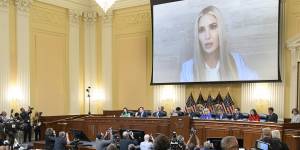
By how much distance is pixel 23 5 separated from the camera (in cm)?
1636

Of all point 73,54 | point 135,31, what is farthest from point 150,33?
point 73,54

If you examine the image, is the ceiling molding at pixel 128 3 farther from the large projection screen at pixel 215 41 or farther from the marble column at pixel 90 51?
the marble column at pixel 90 51

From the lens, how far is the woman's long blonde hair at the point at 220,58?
600 inches

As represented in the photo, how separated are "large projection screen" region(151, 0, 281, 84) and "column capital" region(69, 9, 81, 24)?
408 cm

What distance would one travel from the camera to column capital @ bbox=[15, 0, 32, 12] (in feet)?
53.1

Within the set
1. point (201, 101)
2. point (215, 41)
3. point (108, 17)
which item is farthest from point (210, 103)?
point (108, 17)

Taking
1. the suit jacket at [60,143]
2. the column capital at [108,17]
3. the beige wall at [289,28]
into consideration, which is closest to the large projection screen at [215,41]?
the beige wall at [289,28]

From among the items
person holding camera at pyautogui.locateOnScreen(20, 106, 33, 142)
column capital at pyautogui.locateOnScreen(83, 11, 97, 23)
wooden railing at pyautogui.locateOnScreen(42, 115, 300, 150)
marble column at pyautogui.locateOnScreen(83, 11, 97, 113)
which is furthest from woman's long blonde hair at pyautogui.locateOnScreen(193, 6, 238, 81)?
person holding camera at pyautogui.locateOnScreen(20, 106, 33, 142)

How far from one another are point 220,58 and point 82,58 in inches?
283

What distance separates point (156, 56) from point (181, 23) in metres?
1.88

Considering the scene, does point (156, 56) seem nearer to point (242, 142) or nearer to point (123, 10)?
point (123, 10)

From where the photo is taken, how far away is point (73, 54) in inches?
738

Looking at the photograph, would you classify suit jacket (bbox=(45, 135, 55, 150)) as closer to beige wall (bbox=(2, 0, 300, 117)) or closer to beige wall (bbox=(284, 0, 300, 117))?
beige wall (bbox=(2, 0, 300, 117))

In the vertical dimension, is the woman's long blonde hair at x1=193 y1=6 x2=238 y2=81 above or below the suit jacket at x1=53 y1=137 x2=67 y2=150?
above
